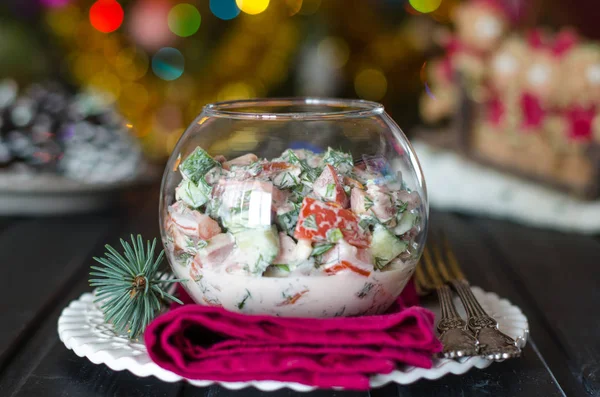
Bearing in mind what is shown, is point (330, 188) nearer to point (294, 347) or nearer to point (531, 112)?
point (294, 347)

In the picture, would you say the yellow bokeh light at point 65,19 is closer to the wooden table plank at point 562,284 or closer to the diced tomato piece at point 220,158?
the wooden table plank at point 562,284

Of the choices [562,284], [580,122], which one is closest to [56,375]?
[562,284]

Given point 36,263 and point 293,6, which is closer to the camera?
point 36,263

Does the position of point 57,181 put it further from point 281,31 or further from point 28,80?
point 28,80

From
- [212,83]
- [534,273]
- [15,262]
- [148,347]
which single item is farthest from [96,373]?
[212,83]

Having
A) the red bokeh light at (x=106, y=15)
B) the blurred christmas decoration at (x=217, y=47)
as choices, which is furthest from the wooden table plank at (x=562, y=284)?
the red bokeh light at (x=106, y=15)

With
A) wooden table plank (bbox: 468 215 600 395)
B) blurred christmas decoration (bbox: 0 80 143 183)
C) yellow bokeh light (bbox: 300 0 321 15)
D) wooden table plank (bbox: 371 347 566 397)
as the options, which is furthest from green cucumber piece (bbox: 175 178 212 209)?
yellow bokeh light (bbox: 300 0 321 15)

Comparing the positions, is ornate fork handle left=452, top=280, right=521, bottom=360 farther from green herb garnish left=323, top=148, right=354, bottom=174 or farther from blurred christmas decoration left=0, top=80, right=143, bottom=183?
blurred christmas decoration left=0, top=80, right=143, bottom=183
